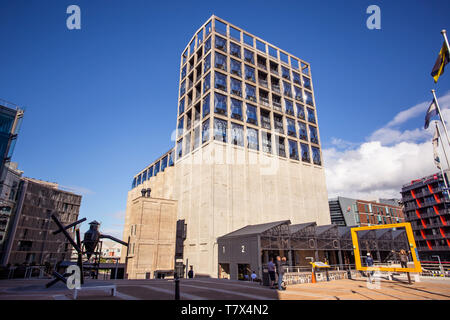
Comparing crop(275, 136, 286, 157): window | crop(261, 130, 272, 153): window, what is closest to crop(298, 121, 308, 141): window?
crop(275, 136, 286, 157): window

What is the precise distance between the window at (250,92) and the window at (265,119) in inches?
124

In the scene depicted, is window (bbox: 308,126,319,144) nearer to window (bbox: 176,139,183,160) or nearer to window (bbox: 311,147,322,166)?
window (bbox: 311,147,322,166)

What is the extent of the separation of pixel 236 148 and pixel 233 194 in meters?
7.46

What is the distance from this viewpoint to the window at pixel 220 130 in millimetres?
37844

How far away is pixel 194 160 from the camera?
135ft

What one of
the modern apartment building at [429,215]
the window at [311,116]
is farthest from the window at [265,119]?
the modern apartment building at [429,215]

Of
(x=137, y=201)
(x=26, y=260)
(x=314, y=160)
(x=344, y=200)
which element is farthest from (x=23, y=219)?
(x=344, y=200)

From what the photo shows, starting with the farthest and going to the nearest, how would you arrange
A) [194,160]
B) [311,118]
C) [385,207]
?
[385,207]
[311,118]
[194,160]

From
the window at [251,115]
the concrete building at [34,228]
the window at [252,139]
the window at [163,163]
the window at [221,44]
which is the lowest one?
the concrete building at [34,228]

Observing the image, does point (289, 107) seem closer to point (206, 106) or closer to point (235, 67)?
point (235, 67)

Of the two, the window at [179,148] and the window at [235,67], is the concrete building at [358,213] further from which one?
the window at [179,148]

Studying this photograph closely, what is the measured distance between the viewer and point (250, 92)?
147 ft

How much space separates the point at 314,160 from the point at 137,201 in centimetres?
3405
